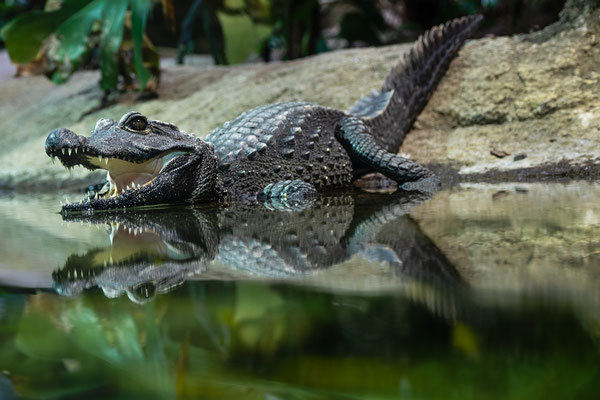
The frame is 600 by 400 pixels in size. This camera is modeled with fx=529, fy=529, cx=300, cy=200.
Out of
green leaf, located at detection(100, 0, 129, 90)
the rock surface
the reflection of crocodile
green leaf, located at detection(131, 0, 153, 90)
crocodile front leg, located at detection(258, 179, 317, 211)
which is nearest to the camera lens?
the reflection of crocodile

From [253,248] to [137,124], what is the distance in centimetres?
198

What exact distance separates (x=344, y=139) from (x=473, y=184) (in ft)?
3.62

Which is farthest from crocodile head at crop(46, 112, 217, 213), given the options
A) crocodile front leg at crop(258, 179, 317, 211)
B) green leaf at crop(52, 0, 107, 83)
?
green leaf at crop(52, 0, 107, 83)

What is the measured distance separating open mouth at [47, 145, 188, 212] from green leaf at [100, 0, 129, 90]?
3.29 m

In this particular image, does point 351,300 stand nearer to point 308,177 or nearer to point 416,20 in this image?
point 308,177

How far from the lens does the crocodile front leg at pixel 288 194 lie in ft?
12.1

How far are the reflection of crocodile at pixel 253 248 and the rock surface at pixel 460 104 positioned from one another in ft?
6.57

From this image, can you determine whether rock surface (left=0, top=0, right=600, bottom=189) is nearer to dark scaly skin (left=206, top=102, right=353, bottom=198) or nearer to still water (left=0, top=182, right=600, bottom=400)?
dark scaly skin (left=206, top=102, right=353, bottom=198)

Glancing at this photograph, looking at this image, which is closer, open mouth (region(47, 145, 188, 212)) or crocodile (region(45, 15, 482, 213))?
open mouth (region(47, 145, 188, 212))

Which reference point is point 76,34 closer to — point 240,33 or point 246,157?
point 240,33

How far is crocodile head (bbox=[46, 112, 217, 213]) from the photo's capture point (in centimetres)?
342

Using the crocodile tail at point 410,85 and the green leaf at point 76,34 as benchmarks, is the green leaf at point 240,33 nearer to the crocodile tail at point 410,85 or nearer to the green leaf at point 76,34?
the green leaf at point 76,34

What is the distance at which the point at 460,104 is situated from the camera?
5.44 m

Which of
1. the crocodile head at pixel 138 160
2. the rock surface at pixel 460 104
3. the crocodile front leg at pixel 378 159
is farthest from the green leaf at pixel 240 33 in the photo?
the crocodile head at pixel 138 160
